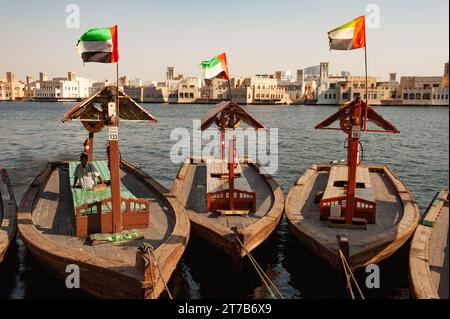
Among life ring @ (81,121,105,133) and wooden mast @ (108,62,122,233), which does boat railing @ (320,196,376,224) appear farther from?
life ring @ (81,121,105,133)

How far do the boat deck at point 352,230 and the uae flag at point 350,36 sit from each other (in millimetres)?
6263

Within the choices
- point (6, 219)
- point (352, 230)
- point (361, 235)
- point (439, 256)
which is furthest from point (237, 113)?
point (6, 219)

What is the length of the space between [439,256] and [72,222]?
39.3 feet

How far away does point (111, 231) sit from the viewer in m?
13.9

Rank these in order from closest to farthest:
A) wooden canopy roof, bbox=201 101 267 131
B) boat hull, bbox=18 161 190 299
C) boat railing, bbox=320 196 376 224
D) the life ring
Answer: boat hull, bbox=18 161 190 299
boat railing, bbox=320 196 376 224
wooden canopy roof, bbox=201 101 267 131
the life ring

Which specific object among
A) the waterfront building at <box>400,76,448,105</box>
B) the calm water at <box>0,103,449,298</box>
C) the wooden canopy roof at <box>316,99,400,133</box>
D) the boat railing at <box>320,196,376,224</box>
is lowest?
the calm water at <box>0,103,449,298</box>

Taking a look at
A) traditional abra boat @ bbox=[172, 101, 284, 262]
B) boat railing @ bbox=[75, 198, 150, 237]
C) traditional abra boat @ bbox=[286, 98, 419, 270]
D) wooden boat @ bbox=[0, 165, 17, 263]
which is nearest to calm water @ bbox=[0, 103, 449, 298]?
traditional abra boat @ bbox=[172, 101, 284, 262]

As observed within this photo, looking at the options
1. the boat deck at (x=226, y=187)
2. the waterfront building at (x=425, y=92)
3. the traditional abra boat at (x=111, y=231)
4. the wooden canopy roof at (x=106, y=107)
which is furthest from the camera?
the waterfront building at (x=425, y=92)

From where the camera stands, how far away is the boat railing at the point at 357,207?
15.6m

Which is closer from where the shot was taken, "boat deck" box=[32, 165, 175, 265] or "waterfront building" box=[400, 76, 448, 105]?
"boat deck" box=[32, 165, 175, 265]

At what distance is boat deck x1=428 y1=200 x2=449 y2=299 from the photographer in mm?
10922

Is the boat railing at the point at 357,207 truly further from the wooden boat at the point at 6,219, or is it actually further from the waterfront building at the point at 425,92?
the waterfront building at the point at 425,92

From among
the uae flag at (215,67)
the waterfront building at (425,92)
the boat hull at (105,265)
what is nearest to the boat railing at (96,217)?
the boat hull at (105,265)

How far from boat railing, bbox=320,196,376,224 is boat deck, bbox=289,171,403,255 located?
30 centimetres
